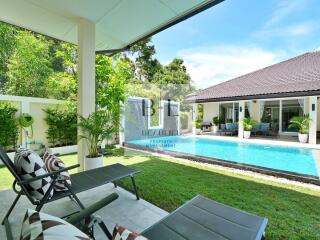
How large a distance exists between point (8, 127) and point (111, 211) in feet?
16.6

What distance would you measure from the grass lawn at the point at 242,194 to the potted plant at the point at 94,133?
0.83 metres

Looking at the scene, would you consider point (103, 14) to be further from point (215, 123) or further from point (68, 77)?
point (215, 123)

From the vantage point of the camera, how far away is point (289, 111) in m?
13.2

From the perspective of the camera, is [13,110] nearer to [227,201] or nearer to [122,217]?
[122,217]

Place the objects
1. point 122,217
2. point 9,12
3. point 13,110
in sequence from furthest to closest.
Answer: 1. point 13,110
2. point 9,12
3. point 122,217

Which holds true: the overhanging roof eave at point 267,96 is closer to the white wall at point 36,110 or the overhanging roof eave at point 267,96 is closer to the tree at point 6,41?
the white wall at point 36,110

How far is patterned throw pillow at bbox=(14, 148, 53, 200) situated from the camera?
219 cm

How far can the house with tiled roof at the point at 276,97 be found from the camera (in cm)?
1060

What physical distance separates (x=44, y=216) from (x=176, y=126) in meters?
13.2

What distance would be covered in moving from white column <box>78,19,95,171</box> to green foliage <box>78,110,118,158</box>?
18 centimetres

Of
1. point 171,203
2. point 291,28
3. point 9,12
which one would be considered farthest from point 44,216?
point 291,28

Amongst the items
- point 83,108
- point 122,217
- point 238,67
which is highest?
point 238,67

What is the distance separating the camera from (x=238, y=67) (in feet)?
69.2

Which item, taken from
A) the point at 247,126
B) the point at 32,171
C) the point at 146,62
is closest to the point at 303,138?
the point at 247,126
